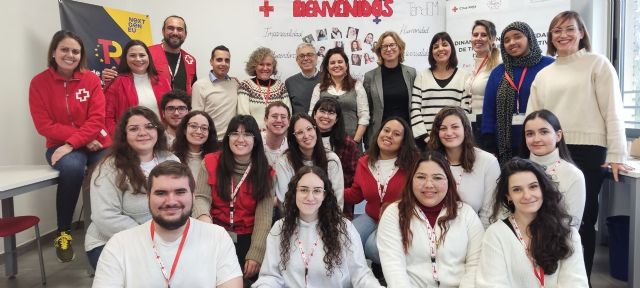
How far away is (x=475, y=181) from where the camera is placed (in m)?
2.62

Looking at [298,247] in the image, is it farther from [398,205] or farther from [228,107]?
[228,107]

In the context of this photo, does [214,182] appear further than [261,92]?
No

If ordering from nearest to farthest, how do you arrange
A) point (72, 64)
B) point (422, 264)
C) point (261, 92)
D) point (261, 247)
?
point (422, 264) < point (261, 247) < point (72, 64) < point (261, 92)

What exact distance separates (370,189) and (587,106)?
1.39m

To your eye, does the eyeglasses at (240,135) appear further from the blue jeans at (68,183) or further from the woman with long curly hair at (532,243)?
the woman with long curly hair at (532,243)

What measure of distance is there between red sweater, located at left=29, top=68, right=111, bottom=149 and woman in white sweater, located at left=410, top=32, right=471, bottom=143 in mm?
2341

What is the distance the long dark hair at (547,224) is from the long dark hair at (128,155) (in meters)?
1.84

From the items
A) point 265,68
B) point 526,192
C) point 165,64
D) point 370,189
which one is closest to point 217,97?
point 265,68

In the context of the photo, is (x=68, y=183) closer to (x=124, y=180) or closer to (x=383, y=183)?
(x=124, y=180)

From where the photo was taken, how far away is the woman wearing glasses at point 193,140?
297 cm

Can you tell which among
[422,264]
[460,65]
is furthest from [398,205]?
[460,65]

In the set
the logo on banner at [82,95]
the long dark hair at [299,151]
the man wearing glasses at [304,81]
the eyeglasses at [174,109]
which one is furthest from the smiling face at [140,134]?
the man wearing glasses at [304,81]

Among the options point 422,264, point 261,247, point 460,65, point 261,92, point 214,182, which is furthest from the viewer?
point 460,65

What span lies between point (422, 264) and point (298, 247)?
1.99ft
